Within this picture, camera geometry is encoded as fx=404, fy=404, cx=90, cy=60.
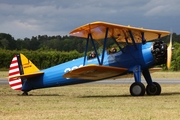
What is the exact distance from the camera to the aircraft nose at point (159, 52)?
51.9ft

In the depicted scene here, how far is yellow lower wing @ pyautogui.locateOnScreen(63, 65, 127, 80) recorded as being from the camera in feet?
51.1

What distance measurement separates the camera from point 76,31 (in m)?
16.2

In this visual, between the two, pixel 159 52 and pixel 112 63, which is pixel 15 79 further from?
pixel 159 52

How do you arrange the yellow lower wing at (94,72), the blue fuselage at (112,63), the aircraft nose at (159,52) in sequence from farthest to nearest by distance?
the blue fuselage at (112,63) < the aircraft nose at (159,52) < the yellow lower wing at (94,72)

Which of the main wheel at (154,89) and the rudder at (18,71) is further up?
the rudder at (18,71)

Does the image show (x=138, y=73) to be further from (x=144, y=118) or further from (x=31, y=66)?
(x=144, y=118)

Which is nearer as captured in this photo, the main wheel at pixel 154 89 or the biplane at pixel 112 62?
the biplane at pixel 112 62

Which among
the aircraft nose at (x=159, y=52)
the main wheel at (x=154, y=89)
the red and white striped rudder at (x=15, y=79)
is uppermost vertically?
the aircraft nose at (x=159, y=52)

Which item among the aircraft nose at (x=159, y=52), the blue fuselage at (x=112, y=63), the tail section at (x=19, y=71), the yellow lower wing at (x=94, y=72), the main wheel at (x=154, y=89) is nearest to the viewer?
the yellow lower wing at (x=94, y=72)

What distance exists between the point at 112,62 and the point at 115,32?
4.33 feet

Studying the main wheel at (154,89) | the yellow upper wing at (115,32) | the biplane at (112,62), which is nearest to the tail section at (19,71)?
the biplane at (112,62)

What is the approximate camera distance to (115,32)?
17078mm

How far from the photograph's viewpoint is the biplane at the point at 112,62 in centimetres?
1583

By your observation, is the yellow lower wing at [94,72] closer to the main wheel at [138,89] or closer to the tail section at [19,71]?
the main wheel at [138,89]
